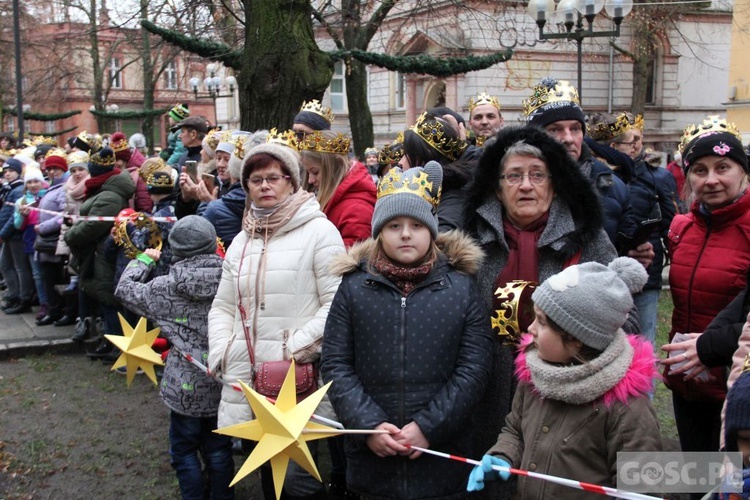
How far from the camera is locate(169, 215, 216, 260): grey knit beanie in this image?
179 inches

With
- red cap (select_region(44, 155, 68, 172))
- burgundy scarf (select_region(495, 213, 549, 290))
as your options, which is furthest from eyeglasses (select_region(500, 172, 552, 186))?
red cap (select_region(44, 155, 68, 172))

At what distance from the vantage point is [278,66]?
736cm

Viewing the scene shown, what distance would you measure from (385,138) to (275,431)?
3058 cm

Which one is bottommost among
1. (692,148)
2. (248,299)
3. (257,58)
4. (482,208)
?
(248,299)

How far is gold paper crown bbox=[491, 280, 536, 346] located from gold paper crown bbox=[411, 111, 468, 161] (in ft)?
3.84

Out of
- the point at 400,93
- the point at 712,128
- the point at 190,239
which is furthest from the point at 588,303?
the point at 400,93

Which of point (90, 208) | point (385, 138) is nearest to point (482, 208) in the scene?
point (90, 208)

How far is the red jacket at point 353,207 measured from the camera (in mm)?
4539

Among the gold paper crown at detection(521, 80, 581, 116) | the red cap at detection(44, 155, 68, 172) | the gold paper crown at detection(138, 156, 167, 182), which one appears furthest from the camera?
the red cap at detection(44, 155, 68, 172)

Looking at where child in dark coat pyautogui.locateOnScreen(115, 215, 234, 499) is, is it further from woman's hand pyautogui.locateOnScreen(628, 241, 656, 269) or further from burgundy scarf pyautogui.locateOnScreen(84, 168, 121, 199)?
burgundy scarf pyautogui.locateOnScreen(84, 168, 121, 199)

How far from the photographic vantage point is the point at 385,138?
33250 millimetres

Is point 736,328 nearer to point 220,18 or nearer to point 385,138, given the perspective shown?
point 220,18

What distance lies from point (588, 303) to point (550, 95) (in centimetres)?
188

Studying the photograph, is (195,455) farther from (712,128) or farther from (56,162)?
(56,162)
